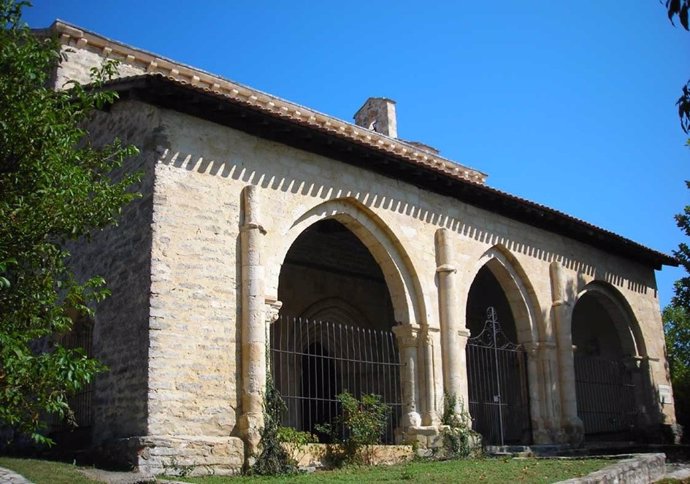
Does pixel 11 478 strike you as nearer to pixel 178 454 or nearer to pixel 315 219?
pixel 178 454

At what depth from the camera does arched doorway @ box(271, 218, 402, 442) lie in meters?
16.7

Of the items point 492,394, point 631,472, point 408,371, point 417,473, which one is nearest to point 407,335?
point 408,371

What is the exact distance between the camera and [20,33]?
8.09 metres

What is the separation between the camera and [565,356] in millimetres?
16594

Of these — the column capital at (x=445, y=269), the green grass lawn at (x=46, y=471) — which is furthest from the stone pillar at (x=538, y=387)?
the green grass lawn at (x=46, y=471)

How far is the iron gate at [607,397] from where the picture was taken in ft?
62.6

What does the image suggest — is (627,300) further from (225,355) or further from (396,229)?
(225,355)

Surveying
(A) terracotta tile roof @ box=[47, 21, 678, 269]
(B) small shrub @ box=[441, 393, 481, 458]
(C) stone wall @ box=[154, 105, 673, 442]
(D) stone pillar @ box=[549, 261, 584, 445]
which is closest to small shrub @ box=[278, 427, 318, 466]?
(C) stone wall @ box=[154, 105, 673, 442]

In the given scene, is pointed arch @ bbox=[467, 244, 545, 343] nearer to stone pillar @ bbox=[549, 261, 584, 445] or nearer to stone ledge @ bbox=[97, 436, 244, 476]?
stone pillar @ bbox=[549, 261, 584, 445]

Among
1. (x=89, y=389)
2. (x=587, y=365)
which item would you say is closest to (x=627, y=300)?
(x=587, y=365)

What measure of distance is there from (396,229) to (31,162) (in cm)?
752

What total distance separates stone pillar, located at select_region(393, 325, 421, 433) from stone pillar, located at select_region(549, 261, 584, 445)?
4269 millimetres

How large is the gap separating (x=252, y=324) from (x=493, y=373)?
9.16 meters

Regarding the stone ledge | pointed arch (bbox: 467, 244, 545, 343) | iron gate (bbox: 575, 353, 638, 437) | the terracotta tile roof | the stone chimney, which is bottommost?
the stone ledge
